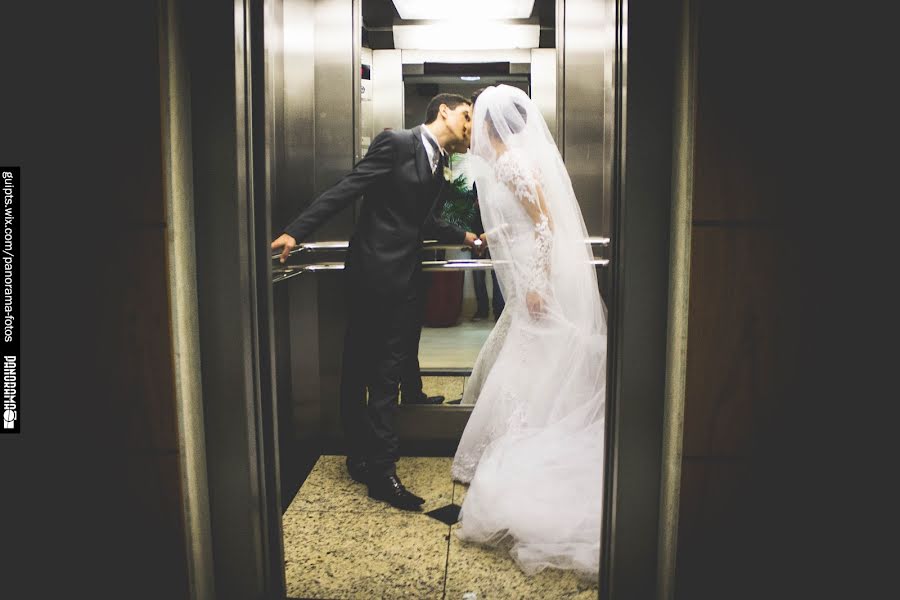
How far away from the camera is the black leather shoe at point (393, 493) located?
253 cm

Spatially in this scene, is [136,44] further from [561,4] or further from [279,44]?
[561,4]

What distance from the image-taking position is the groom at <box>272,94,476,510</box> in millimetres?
2518

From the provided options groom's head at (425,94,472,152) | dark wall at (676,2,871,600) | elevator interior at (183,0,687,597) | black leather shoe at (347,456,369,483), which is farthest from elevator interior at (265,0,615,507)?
dark wall at (676,2,871,600)

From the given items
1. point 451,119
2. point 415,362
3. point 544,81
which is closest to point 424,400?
point 415,362

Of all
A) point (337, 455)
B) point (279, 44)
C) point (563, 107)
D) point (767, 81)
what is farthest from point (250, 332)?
point (563, 107)

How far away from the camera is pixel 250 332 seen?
1.53 m

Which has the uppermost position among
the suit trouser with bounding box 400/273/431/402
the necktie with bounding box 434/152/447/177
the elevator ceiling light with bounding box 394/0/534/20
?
the elevator ceiling light with bounding box 394/0/534/20

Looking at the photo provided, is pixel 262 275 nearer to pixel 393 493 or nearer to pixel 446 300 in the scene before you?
pixel 393 493

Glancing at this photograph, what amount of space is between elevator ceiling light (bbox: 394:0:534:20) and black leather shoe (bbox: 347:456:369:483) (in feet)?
7.04

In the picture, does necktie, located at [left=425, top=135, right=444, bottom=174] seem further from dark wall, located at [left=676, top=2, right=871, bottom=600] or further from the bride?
dark wall, located at [left=676, top=2, right=871, bottom=600]

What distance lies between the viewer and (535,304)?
255 cm

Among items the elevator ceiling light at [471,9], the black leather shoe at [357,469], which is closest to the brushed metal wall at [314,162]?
the black leather shoe at [357,469]

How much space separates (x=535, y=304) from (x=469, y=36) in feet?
5.02

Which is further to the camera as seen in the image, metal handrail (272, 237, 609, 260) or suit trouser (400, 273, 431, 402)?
suit trouser (400, 273, 431, 402)
